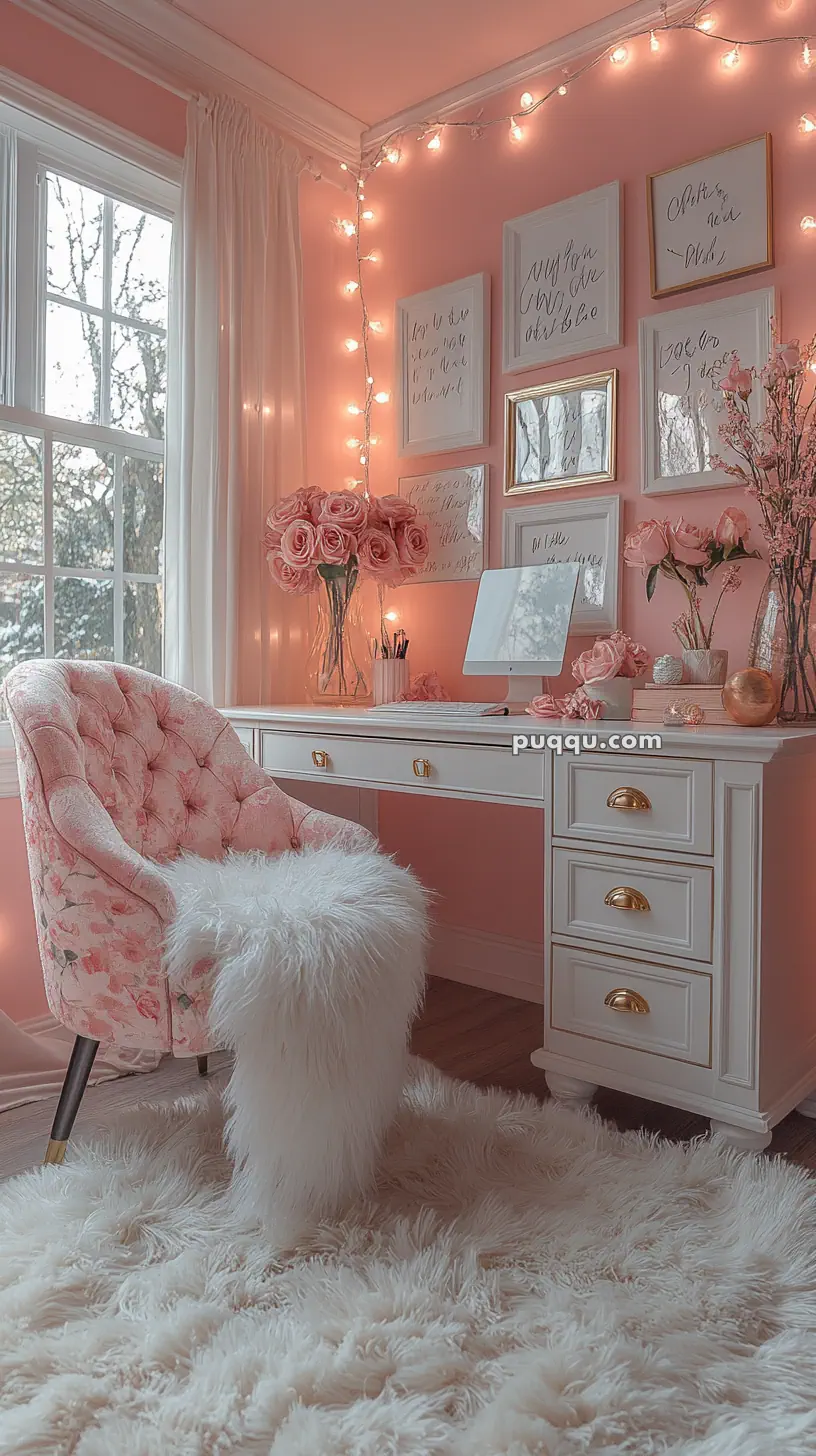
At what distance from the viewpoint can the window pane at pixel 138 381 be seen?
259cm

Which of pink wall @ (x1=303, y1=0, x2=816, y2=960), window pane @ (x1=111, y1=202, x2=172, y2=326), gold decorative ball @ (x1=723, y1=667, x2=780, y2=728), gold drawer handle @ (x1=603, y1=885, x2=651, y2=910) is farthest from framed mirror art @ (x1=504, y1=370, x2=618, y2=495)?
gold drawer handle @ (x1=603, y1=885, x2=651, y2=910)

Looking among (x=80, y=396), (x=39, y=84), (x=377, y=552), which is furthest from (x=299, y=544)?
(x=39, y=84)

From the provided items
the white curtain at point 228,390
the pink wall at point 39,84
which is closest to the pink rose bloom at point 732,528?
the white curtain at point 228,390

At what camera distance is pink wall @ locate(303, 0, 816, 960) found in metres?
2.19

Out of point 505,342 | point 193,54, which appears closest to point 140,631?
point 505,342

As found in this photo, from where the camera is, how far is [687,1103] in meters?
1.76

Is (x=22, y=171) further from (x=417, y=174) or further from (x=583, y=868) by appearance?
(x=583, y=868)

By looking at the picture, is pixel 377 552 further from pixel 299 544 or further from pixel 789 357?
pixel 789 357

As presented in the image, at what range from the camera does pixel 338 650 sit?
111 inches

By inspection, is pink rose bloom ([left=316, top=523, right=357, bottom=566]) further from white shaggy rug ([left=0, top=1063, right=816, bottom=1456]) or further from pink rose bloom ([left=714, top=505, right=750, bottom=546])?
white shaggy rug ([left=0, top=1063, right=816, bottom=1456])

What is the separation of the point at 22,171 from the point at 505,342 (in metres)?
1.32

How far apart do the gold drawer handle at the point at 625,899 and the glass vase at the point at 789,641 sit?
0.53m

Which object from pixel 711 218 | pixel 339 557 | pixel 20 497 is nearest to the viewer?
pixel 711 218

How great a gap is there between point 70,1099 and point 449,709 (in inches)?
44.6
